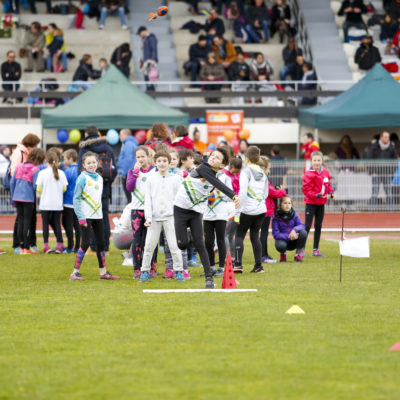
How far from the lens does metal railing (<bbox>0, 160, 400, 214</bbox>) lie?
2600 centimetres

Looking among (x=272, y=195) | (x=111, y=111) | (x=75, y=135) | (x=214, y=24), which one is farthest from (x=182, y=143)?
(x=214, y=24)

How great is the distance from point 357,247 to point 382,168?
1518 cm

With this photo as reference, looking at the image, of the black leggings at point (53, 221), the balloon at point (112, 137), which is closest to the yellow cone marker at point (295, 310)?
the black leggings at point (53, 221)

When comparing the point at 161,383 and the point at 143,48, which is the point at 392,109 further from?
the point at 161,383

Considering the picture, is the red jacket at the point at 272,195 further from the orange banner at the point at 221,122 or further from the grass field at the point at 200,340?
the orange banner at the point at 221,122

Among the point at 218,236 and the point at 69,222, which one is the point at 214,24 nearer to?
the point at 69,222

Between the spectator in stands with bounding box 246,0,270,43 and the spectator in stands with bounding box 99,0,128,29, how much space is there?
15.3ft

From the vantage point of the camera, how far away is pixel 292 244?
15984 mm

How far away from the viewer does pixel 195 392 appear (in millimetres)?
6875

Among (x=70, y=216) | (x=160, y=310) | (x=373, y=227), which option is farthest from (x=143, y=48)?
(x=160, y=310)

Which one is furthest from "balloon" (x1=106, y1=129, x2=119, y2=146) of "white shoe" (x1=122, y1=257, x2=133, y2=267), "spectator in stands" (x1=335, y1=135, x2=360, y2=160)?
"white shoe" (x1=122, y1=257, x2=133, y2=267)

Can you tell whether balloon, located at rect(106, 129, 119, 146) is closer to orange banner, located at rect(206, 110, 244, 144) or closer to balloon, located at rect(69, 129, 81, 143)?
balloon, located at rect(69, 129, 81, 143)

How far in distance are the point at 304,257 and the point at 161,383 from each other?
391 inches

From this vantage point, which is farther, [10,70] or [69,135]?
[10,70]
